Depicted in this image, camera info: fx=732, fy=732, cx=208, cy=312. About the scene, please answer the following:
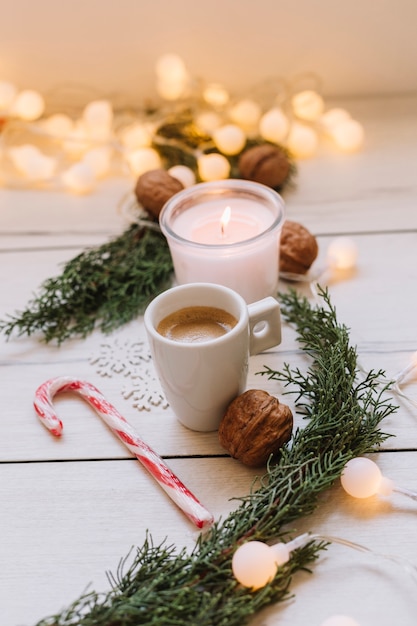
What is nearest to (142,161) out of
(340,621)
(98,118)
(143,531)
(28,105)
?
(98,118)

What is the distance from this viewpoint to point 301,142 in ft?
4.75

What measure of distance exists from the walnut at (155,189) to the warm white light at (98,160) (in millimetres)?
187

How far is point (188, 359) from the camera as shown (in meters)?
0.87

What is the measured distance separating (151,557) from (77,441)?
227 mm

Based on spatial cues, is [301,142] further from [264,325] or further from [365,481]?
[365,481]

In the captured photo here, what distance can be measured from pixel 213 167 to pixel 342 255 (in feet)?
1.05

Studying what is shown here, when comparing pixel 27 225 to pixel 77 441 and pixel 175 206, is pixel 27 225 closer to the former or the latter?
pixel 175 206

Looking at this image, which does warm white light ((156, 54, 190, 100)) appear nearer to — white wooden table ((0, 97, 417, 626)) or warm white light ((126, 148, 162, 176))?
warm white light ((126, 148, 162, 176))

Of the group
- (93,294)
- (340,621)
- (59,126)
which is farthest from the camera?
(59,126)

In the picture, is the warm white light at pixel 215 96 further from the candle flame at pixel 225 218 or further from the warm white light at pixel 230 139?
the candle flame at pixel 225 218

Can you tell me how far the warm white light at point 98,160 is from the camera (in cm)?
146

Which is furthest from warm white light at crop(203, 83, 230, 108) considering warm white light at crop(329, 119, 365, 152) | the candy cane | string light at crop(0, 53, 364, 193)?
the candy cane

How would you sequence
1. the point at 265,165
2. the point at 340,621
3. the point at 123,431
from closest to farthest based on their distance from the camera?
the point at 340,621 → the point at 123,431 → the point at 265,165

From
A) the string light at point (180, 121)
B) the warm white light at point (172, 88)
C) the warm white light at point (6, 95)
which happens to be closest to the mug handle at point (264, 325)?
the string light at point (180, 121)
